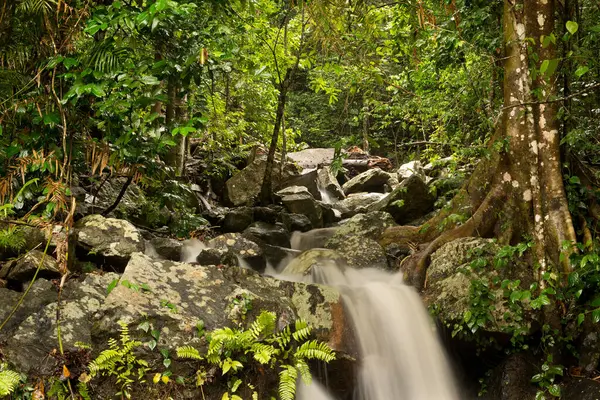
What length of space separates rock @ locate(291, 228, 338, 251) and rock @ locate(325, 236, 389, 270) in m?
1.63

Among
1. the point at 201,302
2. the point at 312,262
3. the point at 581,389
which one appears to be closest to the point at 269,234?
the point at 312,262

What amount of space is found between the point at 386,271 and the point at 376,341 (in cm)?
199

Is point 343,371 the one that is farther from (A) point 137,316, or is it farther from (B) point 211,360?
(A) point 137,316

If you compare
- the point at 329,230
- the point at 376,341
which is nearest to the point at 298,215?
the point at 329,230

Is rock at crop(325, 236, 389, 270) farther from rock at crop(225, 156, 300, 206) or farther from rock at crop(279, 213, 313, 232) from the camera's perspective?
rock at crop(225, 156, 300, 206)

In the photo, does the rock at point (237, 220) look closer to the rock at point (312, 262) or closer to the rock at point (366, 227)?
the rock at point (366, 227)

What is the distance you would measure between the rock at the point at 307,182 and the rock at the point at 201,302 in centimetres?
938

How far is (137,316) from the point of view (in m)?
3.89

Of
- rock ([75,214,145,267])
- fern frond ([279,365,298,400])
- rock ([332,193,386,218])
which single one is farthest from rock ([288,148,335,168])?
fern frond ([279,365,298,400])

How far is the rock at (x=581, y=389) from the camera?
3.98 metres

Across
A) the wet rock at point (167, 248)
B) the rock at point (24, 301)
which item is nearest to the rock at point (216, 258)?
the wet rock at point (167, 248)

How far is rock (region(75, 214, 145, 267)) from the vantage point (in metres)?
5.46

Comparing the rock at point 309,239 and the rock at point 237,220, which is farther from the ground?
the rock at point 237,220

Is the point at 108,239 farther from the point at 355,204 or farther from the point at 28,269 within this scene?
the point at 355,204
